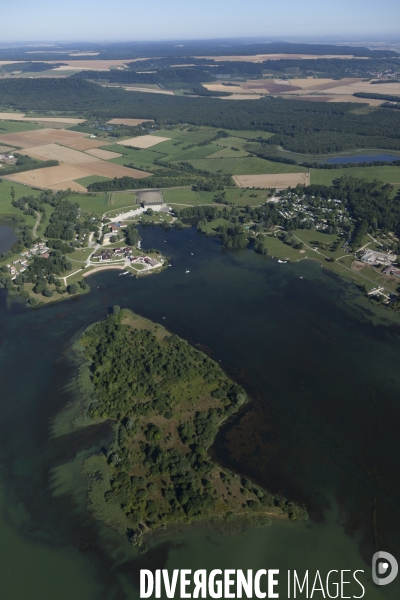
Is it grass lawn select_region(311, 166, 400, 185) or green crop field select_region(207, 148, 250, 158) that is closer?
grass lawn select_region(311, 166, 400, 185)

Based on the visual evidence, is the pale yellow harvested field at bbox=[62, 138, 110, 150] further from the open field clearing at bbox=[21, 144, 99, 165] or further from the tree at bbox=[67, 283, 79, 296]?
the tree at bbox=[67, 283, 79, 296]

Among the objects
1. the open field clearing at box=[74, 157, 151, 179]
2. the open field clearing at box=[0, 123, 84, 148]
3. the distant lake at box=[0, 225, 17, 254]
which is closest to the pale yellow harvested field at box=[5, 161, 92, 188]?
Result: the open field clearing at box=[74, 157, 151, 179]

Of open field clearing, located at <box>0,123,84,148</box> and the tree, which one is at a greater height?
open field clearing, located at <box>0,123,84,148</box>

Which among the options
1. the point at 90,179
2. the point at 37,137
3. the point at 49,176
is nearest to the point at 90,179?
the point at 90,179

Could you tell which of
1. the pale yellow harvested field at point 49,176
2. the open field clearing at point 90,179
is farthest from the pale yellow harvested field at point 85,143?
the open field clearing at point 90,179

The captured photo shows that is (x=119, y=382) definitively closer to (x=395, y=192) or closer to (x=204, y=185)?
(x=204, y=185)

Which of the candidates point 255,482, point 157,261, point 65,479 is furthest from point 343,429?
point 157,261

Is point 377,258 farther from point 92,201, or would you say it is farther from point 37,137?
point 37,137

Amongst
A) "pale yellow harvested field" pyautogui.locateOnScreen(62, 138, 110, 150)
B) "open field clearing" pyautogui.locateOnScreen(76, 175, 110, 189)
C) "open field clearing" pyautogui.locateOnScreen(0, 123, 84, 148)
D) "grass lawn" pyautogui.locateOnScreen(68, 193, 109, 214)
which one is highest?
"open field clearing" pyautogui.locateOnScreen(0, 123, 84, 148)

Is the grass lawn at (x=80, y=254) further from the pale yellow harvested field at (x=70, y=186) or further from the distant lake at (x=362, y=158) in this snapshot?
the distant lake at (x=362, y=158)
